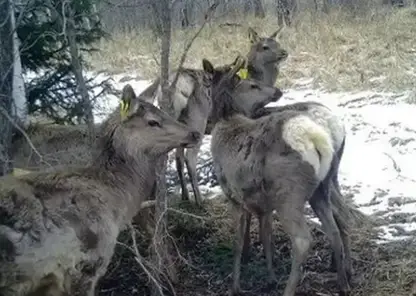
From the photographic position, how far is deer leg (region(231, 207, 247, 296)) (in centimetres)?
640

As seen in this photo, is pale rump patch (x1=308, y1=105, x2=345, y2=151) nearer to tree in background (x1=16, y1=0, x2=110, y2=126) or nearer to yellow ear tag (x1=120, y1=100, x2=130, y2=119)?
yellow ear tag (x1=120, y1=100, x2=130, y2=119)

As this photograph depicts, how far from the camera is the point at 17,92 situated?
8.20m

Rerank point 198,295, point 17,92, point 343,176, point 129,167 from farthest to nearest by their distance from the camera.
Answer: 1. point 343,176
2. point 17,92
3. point 198,295
4. point 129,167

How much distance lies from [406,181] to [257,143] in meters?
3.09

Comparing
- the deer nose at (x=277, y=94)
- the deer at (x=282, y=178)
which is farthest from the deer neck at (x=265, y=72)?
the deer at (x=282, y=178)

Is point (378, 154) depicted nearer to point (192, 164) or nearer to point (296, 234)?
point (192, 164)

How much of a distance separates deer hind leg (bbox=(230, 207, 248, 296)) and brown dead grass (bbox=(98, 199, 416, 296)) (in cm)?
14

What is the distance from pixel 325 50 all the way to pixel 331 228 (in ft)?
28.2

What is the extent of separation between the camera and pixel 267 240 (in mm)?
6703

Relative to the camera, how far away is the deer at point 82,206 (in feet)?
15.8

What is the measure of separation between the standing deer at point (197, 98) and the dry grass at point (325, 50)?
3458mm

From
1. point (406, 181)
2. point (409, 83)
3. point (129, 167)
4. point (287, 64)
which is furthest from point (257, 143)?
point (287, 64)

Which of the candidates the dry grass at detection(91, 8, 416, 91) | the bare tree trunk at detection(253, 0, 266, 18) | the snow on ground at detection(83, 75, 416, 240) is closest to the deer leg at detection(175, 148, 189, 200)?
the snow on ground at detection(83, 75, 416, 240)

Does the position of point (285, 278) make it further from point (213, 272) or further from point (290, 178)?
point (290, 178)
